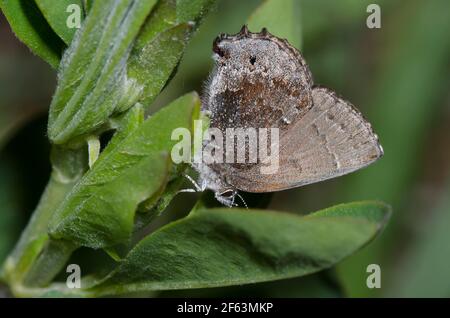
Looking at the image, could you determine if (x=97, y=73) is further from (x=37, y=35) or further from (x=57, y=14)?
(x=37, y=35)

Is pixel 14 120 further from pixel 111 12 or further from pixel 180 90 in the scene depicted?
pixel 111 12

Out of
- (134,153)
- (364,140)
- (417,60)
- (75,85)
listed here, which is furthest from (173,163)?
(417,60)

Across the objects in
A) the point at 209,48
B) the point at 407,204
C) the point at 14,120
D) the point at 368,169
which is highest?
the point at 209,48

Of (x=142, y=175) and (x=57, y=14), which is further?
(x=57, y=14)

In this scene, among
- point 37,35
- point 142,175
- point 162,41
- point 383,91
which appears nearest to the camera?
point 142,175

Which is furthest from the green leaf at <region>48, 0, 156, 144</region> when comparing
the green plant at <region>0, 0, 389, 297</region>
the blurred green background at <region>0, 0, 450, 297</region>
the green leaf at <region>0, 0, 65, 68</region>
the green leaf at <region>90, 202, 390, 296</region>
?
the blurred green background at <region>0, 0, 450, 297</region>

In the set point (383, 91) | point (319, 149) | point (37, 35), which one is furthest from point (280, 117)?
point (383, 91)

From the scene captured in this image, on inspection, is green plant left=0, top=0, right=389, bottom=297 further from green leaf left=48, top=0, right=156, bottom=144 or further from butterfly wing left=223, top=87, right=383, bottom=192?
butterfly wing left=223, top=87, right=383, bottom=192

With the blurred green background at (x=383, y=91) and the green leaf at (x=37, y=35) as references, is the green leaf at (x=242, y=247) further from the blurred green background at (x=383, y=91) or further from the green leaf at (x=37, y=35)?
the blurred green background at (x=383, y=91)
